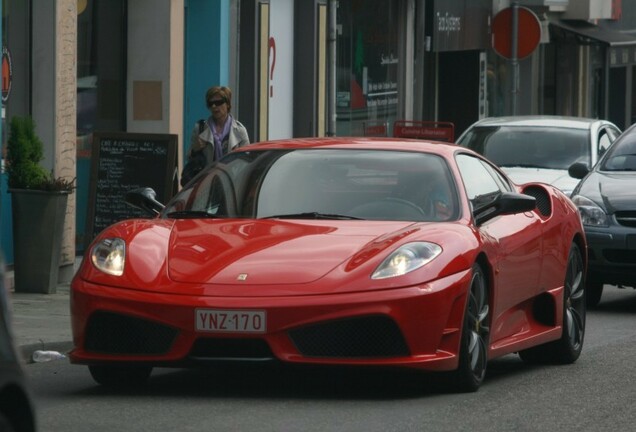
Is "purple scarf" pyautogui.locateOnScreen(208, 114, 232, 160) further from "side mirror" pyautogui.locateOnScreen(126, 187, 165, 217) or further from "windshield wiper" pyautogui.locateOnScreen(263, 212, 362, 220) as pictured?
"windshield wiper" pyautogui.locateOnScreen(263, 212, 362, 220)

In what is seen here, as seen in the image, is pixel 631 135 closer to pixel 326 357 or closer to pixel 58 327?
pixel 58 327

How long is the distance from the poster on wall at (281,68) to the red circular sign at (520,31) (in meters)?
2.85

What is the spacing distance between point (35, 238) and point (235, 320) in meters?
6.50

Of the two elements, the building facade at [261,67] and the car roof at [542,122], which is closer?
the building facade at [261,67]

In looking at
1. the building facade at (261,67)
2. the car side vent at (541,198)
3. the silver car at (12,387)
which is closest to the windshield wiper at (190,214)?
the car side vent at (541,198)

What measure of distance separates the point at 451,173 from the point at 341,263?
4.54ft

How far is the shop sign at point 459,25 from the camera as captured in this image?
102 feet

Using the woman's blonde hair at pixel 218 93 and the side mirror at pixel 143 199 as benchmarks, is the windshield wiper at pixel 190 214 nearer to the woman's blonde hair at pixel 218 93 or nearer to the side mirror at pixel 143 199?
the side mirror at pixel 143 199

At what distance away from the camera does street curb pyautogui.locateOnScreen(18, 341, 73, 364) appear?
1091 centimetres

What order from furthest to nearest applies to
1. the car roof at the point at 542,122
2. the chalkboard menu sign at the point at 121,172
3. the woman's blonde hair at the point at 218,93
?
the car roof at the point at 542,122 → the chalkboard menu sign at the point at 121,172 → the woman's blonde hair at the point at 218,93

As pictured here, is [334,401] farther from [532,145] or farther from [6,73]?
[532,145]

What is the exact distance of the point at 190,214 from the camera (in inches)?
387

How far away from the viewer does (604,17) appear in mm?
41438

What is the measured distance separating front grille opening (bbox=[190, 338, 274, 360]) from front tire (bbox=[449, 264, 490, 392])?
1.00 meters
